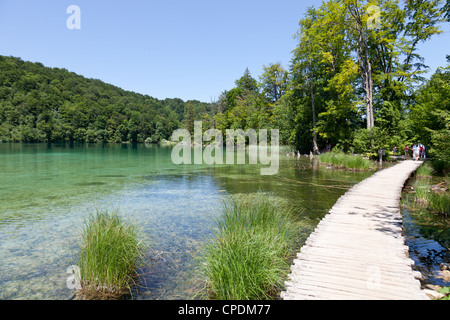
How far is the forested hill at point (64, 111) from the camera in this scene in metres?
75.9

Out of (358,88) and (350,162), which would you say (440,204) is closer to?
(350,162)

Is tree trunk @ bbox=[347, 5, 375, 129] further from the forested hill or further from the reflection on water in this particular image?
the forested hill

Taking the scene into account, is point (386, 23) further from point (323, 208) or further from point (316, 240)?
point (316, 240)

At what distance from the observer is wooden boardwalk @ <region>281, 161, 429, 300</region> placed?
325 centimetres

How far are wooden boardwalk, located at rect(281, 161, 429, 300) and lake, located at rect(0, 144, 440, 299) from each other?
1125 millimetres

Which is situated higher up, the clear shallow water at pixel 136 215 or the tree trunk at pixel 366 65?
the tree trunk at pixel 366 65

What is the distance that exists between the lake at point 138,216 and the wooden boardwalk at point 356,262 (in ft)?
3.69

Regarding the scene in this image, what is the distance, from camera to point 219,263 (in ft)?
11.8

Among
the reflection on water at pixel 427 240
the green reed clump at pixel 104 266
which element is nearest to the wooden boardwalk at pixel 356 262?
the reflection on water at pixel 427 240

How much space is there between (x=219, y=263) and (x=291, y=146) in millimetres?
31515

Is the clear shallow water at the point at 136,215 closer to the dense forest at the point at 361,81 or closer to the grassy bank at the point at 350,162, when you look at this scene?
the grassy bank at the point at 350,162

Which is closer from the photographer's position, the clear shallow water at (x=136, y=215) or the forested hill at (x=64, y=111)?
the clear shallow water at (x=136, y=215)

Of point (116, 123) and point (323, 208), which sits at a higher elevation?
point (116, 123)
